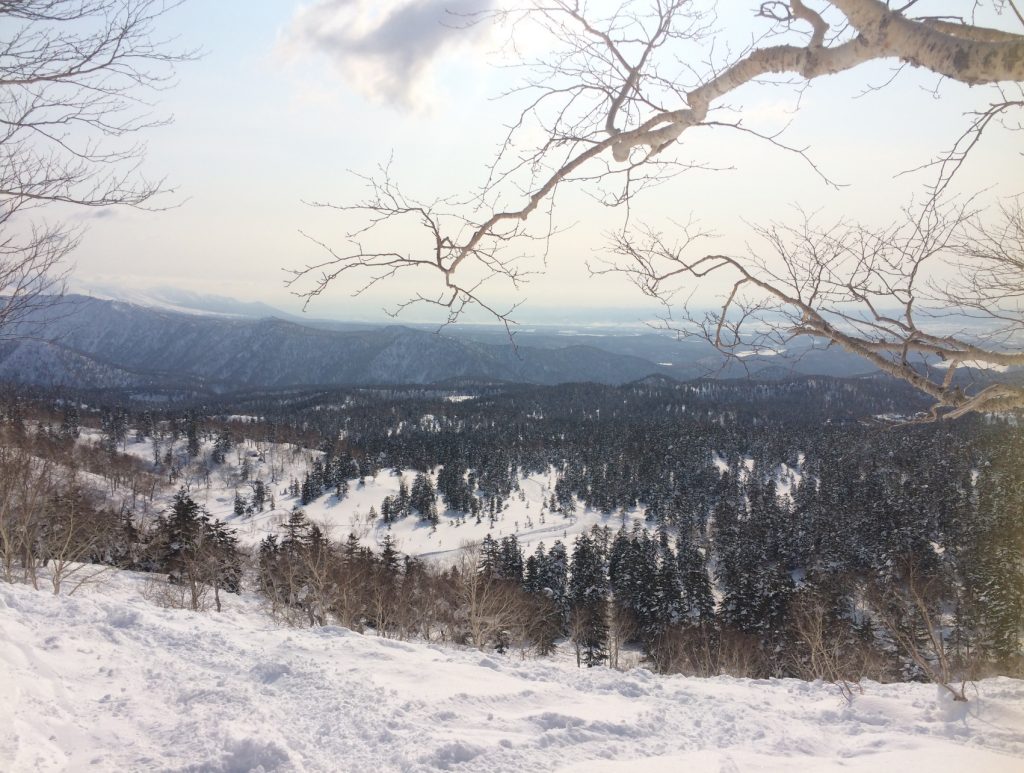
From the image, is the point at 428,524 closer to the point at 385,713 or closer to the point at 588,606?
the point at 588,606

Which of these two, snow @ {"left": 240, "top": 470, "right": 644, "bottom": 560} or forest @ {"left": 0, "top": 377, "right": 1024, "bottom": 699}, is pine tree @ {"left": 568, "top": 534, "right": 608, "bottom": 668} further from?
snow @ {"left": 240, "top": 470, "right": 644, "bottom": 560}

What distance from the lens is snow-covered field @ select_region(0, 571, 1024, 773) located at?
11.8 ft

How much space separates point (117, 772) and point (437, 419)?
171 meters

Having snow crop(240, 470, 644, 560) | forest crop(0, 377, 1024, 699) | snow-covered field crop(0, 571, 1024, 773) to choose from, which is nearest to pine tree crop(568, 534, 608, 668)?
forest crop(0, 377, 1024, 699)

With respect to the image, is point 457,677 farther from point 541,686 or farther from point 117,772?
point 117,772

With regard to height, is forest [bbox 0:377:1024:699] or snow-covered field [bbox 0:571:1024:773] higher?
snow-covered field [bbox 0:571:1024:773]

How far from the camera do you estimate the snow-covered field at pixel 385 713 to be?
3.58 metres

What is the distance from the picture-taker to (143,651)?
17.5 feet

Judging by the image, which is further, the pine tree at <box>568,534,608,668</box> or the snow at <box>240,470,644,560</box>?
the snow at <box>240,470,644,560</box>

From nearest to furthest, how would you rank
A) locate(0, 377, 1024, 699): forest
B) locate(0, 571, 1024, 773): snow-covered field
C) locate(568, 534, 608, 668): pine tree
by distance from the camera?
1. locate(0, 571, 1024, 773): snow-covered field
2. locate(0, 377, 1024, 699): forest
3. locate(568, 534, 608, 668): pine tree

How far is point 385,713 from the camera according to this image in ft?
14.7

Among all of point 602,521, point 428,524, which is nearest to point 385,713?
point 428,524

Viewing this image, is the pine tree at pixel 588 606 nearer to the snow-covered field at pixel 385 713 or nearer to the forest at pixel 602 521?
the forest at pixel 602 521

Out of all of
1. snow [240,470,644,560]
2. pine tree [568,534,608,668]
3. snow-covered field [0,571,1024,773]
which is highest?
snow-covered field [0,571,1024,773]
